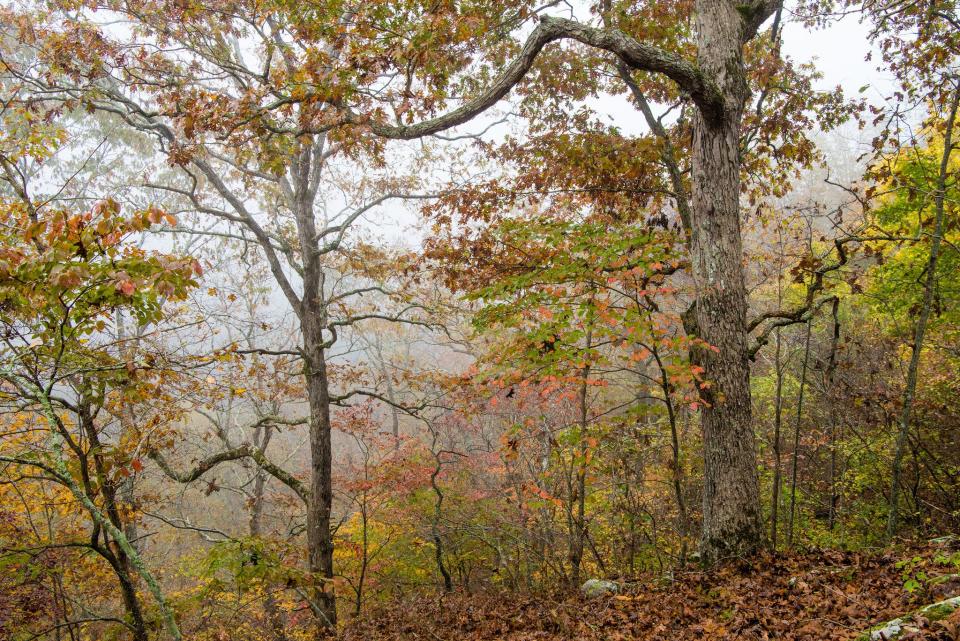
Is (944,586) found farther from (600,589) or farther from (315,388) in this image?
(315,388)

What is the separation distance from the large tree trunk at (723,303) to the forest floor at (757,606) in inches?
19.2

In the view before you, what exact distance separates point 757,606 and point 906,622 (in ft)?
4.27


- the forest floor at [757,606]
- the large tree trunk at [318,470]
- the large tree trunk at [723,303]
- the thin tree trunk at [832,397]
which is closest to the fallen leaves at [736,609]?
the forest floor at [757,606]

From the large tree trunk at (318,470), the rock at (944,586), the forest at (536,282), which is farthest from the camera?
the large tree trunk at (318,470)

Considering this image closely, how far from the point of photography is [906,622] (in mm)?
2645

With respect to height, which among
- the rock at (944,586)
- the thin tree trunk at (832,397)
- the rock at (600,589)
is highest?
the thin tree trunk at (832,397)

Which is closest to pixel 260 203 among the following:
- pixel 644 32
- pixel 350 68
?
pixel 350 68

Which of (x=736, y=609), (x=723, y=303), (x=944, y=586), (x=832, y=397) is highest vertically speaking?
(x=723, y=303)

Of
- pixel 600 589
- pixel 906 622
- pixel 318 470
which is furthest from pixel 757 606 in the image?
pixel 318 470

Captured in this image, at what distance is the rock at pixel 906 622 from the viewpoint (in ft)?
8.42

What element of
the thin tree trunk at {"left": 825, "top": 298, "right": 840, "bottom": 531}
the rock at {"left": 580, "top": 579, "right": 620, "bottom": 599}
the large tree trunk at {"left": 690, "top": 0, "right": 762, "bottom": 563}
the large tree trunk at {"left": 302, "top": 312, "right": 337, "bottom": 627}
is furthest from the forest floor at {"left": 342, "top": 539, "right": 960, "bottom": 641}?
the large tree trunk at {"left": 302, "top": 312, "right": 337, "bottom": 627}

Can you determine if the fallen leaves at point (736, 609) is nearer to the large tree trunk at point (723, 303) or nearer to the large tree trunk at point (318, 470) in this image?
the large tree trunk at point (723, 303)

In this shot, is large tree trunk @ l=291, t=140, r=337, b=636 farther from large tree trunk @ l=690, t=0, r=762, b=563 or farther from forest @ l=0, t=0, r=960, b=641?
large tree trunk @ l=690, t=0, r=762, b=563

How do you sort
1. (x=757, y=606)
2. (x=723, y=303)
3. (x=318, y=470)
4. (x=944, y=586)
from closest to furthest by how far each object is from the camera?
(x=944, y=586) → (x=757, y=606) → (x=723, y=303) → (x=318, y=470)
